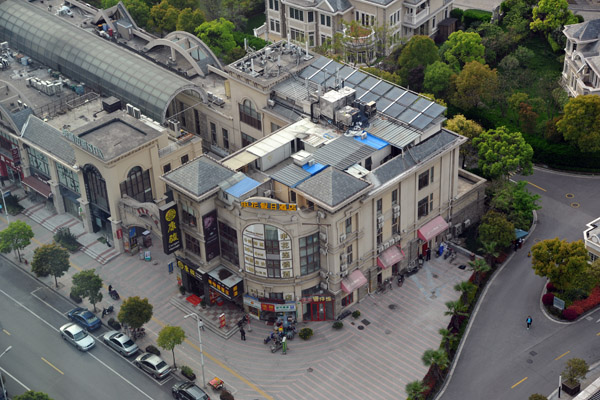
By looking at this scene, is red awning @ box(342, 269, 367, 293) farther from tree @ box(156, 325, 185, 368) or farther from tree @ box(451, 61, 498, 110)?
tree @ box(451, 61, 498, 110)

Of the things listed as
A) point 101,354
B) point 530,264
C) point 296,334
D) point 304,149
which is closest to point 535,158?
point 530,264

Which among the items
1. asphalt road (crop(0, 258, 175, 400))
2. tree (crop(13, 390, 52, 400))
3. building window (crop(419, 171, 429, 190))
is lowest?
asphalt road (crop(0, 258, 175, 400))

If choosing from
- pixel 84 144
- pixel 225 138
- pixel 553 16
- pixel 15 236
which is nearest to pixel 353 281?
pixel 225 138

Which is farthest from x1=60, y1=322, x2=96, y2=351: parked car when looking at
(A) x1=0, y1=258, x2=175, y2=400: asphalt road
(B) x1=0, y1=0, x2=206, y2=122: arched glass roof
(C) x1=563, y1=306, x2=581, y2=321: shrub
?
(C) x1=563, y1=306, x2=581, y2=321: shrub

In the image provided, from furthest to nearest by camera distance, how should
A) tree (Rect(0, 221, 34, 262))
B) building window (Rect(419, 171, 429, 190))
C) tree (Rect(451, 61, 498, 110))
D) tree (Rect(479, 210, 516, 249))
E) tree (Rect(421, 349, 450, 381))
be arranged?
tree (Rect(451, 61, 498, 110)) → tree (Rect(0, 221, 34, 262)) → tree (Rect(479, 210, 516, 249)) → building window (Rect(419, 171, 429, 190)) → tree (Rect(421, 349, 450, 381))

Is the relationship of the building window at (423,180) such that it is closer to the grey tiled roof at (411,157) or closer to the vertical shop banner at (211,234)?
the grey tiled roof at (411,157)

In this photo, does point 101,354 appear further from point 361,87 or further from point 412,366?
point 361,87
